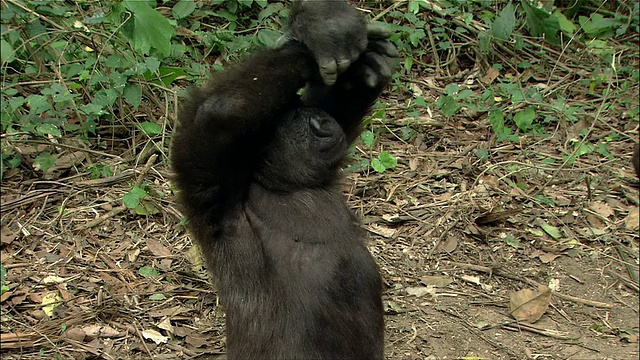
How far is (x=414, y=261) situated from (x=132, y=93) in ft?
6.78

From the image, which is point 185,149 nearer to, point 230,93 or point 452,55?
point 230,93

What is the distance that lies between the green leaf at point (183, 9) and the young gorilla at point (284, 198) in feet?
8.53

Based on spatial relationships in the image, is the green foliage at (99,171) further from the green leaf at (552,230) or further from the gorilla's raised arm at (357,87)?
the green leaf at (552,230)

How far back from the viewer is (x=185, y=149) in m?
2.84

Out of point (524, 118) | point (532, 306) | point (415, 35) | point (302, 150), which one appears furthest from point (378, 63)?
point (415, 35)

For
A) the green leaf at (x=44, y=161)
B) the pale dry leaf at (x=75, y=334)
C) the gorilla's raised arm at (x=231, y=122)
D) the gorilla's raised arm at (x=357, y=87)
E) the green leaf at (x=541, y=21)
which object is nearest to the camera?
the gorilla's raised arm at (x=231, y=122)

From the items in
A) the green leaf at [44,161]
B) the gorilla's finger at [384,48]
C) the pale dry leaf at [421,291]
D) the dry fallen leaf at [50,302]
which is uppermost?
the gorilla's finger at [384,48]

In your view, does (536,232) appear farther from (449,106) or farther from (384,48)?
(384,48)

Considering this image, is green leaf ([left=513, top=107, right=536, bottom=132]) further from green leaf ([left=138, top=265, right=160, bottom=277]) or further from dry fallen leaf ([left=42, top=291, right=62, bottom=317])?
dry fallen leaf ([left=42, top=291, right=62, bottom=317])

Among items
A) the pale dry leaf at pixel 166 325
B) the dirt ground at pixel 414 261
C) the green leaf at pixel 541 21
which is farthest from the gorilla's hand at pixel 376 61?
the green leaf at pixel 541 21

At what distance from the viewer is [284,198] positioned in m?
3.02

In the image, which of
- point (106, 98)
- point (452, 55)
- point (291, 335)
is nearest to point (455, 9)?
point (452, 55)

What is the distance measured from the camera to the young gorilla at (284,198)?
2.81 metres

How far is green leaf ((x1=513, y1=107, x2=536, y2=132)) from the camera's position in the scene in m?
5.51
